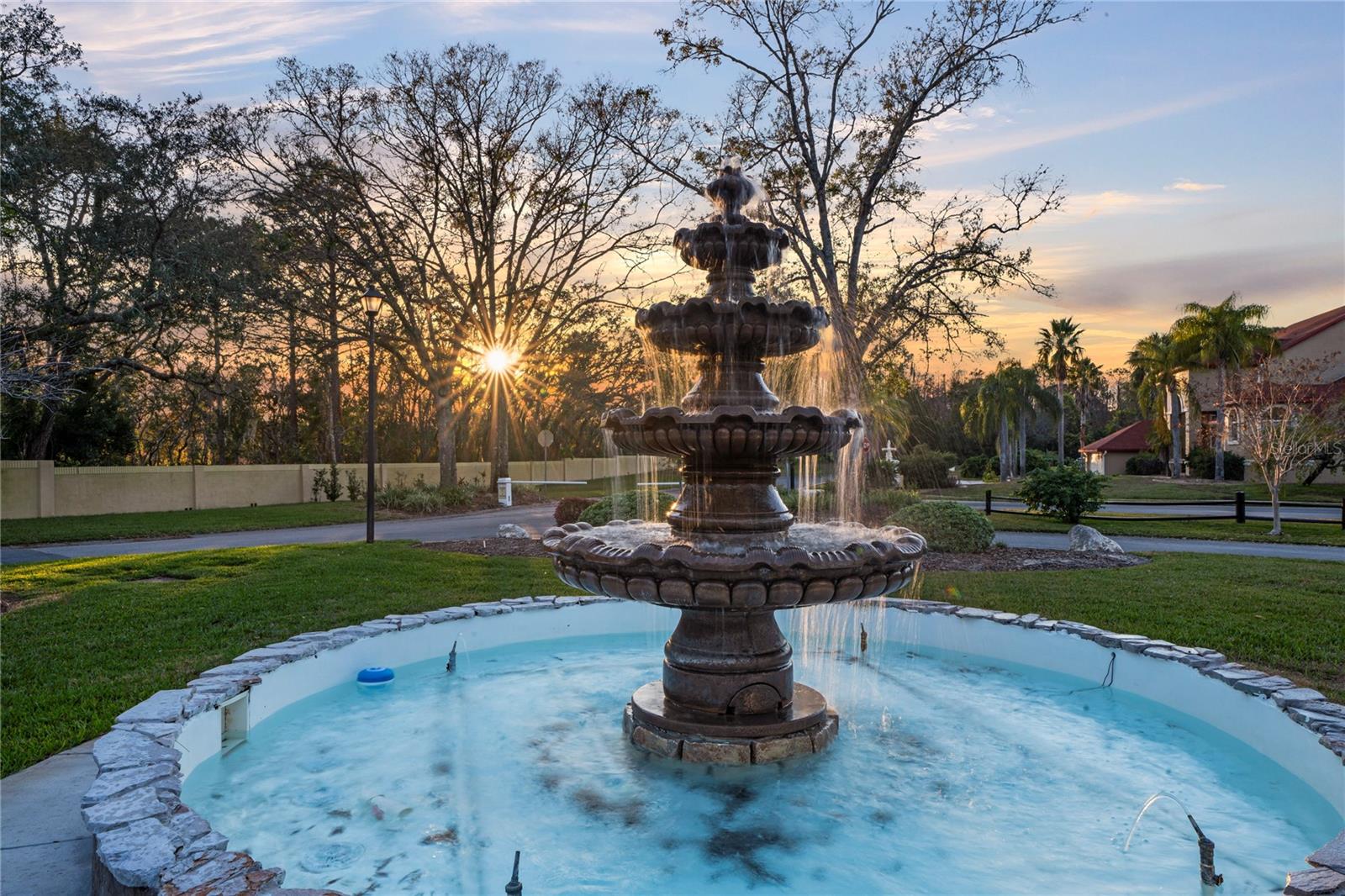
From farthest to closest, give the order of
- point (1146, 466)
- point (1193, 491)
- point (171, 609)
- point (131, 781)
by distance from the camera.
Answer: point (1146, 466), point (1193, 491), point (171, 609), point (131, 781)

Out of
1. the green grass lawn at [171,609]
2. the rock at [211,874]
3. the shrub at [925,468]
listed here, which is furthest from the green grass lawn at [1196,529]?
the rock at [211,874]

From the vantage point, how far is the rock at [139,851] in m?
2.81

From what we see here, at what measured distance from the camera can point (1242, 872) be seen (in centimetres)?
358

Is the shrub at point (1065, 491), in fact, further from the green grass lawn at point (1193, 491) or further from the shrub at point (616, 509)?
the shrub at point (616, 509)

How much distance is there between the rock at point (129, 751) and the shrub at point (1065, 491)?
2122 cm

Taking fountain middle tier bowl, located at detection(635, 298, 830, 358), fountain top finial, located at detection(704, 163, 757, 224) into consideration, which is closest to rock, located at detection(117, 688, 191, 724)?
fountain middle tier bowl, located at detection(635, 298, 830, 358)

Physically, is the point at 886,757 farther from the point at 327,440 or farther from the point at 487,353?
the point at 327,440

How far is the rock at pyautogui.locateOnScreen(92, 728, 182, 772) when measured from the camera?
3.92m

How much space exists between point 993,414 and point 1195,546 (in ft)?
120

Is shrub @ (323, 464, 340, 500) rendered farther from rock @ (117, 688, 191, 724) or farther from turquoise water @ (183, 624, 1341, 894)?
rock @ (117, 688, 191, 724)

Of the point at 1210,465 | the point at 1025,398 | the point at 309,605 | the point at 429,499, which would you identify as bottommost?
the point at 309,605

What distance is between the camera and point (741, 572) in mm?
4234

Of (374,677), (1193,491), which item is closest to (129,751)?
(374,677)

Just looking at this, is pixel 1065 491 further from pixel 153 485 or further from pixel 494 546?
pixel 153 485
